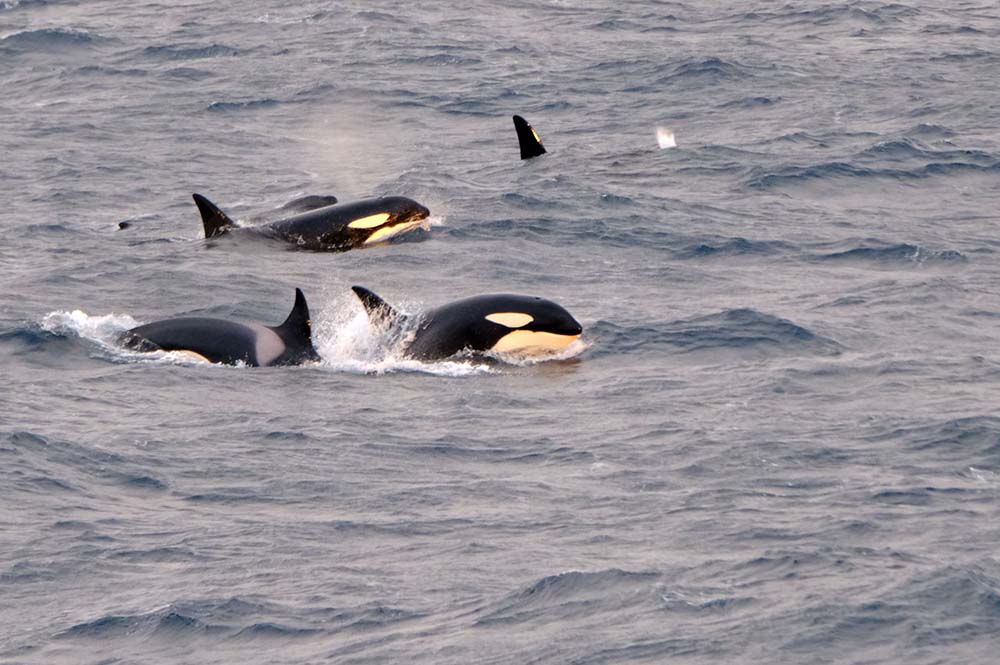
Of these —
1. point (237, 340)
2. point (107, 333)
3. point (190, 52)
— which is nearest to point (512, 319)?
point (237, 340)

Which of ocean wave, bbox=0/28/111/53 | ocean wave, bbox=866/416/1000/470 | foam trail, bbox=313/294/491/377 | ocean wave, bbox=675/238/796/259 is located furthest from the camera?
ocean wave, bbox=0/28/111/53

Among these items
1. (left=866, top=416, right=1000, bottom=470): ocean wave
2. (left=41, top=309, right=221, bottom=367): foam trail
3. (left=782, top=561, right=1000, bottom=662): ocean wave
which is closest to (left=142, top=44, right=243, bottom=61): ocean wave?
(left=41, top=309, right=221, bottom=367): foam trail

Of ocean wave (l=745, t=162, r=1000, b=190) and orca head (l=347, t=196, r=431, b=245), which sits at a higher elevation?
orca head (l=347, t=196, r=431, b=245)

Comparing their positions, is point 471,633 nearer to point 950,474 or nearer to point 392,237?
point 950,474

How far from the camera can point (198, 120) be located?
124ft

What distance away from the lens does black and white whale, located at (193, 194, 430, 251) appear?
27.9 m

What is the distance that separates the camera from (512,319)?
72.1 ft

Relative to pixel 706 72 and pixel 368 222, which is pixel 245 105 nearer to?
pixel 706 72

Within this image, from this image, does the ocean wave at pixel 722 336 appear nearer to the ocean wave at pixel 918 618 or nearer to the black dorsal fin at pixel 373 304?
the black dorsal fin at pixel 373 304

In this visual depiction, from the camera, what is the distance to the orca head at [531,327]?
2189 centimetres

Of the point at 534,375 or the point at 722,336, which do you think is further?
the point at 722,336

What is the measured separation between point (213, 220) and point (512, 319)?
772cm

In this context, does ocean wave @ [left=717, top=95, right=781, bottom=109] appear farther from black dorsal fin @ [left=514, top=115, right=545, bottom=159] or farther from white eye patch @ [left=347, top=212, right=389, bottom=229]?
white eye patch @ [left=347, top=212, right=389, bottom=229]

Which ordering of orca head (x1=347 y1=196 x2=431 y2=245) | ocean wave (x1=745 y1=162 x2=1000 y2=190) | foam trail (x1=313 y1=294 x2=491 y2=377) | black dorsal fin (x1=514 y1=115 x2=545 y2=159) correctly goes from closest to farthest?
1. foam trail (x1=313 y1=294 x2=491 y2=377)
2. orca head (x1=347 y1=196 x2=431 y2=245)
3. ocean wave (x1=745 y1=162 x2=1000 y2=190)
4. black dorsal fin (x1=514 y1=115 x2=545 y2=159)
